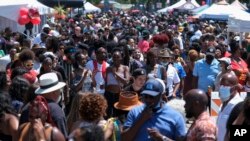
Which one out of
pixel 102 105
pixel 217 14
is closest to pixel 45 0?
pixel 217 14

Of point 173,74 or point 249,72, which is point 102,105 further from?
point 173,74

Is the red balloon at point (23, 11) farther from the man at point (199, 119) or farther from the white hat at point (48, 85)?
the man at point (199, 119)

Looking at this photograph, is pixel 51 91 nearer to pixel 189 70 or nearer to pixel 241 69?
pixel 241 69

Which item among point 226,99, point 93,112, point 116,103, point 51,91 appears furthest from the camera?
point 116,103

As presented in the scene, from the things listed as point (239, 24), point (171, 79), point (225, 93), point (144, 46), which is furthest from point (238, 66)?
point (144, 46)

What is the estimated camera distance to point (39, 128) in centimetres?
520

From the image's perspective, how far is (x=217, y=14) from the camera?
80.4 feet

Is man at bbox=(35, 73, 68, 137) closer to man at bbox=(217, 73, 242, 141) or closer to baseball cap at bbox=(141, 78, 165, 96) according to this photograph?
baseball cap at bbox=(141, 78, 165, 96)

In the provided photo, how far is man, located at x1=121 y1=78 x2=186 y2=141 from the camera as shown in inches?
221

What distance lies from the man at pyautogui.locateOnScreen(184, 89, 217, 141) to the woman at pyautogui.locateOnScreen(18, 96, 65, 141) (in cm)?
116

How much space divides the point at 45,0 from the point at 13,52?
26.6 m

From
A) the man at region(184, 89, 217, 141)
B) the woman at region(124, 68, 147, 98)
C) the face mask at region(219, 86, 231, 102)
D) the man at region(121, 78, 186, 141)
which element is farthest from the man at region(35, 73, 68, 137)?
the woman at region(124, 68, 147, 98)

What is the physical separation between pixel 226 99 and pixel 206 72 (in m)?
3.82

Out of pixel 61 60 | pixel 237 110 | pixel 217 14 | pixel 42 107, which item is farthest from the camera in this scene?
pixel 217 14
